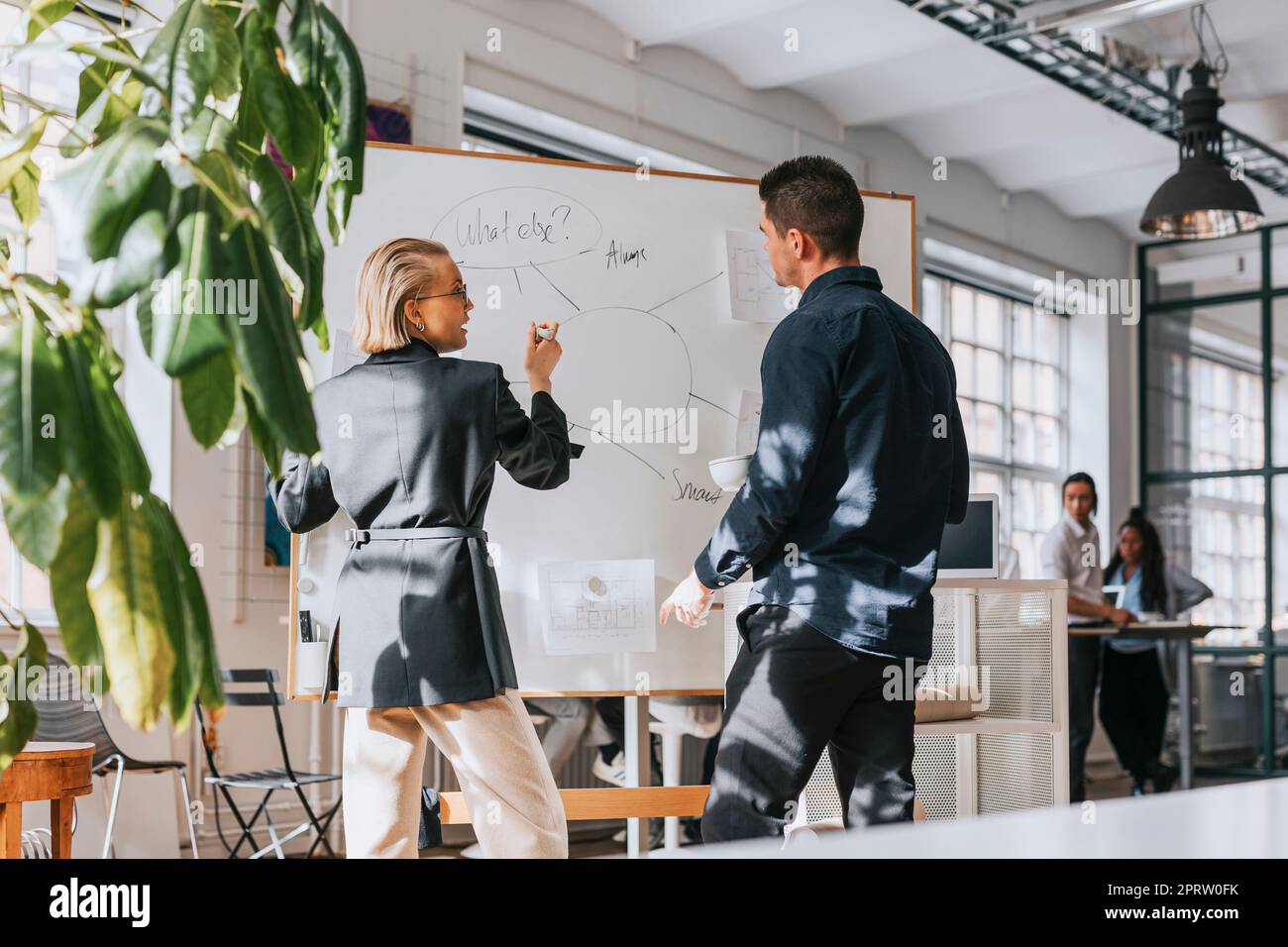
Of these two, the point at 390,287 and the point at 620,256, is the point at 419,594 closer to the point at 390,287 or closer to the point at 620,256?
Result: the point at 390,287

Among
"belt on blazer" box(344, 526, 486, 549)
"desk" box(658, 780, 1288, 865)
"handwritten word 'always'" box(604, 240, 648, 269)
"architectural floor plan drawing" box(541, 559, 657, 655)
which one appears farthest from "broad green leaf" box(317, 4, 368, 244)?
"handwritten word 'always'" box(604, 240, 648, 269)

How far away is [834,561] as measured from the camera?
83.0 inches

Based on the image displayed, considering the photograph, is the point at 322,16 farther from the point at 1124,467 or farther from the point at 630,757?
the point at 1124,467

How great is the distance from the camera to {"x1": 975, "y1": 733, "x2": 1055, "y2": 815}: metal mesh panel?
358 centimetres

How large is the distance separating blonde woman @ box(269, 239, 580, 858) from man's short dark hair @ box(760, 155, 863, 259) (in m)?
0.61

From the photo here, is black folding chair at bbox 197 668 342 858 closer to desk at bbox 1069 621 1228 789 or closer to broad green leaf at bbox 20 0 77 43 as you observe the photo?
broad green leaf at bbox 20 0 77 43

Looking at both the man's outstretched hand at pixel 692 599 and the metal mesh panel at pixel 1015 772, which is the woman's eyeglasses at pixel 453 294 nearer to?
the man's outstretched hand at pixel 692 599

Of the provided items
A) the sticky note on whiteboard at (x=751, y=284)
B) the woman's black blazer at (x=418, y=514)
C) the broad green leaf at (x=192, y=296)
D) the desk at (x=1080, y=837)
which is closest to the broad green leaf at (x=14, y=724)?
the broad green leaf at (x=192, y=296)

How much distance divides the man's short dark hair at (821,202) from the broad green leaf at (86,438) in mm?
1602

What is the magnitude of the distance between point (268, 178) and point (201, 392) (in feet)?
0.58

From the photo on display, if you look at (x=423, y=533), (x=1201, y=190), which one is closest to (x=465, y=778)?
(x=423, y=533)

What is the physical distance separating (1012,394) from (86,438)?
8969mm
